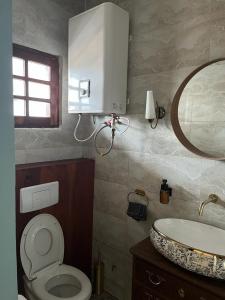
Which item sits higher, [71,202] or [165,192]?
[165,192]

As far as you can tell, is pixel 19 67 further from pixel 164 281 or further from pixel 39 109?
pixel 164 281

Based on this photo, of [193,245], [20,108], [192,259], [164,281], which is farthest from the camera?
[20,108]

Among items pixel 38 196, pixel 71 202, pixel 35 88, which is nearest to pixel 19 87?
pixel 35 88

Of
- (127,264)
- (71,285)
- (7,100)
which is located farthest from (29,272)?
(7,100)

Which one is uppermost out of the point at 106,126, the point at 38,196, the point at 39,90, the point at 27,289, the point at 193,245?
the point at 39,90

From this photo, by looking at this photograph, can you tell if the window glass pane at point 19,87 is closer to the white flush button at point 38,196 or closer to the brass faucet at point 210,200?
the white flush button at point 38,196

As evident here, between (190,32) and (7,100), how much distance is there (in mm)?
1370

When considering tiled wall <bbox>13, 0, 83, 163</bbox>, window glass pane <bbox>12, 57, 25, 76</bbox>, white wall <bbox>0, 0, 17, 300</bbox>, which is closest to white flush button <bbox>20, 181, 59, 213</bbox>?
tiled wall <bbox>13, 0, 83, 163</bbox>

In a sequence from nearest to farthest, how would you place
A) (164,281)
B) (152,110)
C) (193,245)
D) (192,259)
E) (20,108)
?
(192,259)
(164,281)
(193,245)
(152,110)
(20,108)

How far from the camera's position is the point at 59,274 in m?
1.70

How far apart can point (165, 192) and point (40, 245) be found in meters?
0.98

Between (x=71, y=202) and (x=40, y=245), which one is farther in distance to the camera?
(x=71, y=202)

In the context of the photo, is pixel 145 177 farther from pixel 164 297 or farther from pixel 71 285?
pixel 71 285

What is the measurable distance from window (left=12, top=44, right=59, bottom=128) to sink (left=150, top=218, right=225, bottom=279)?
3.93ft
